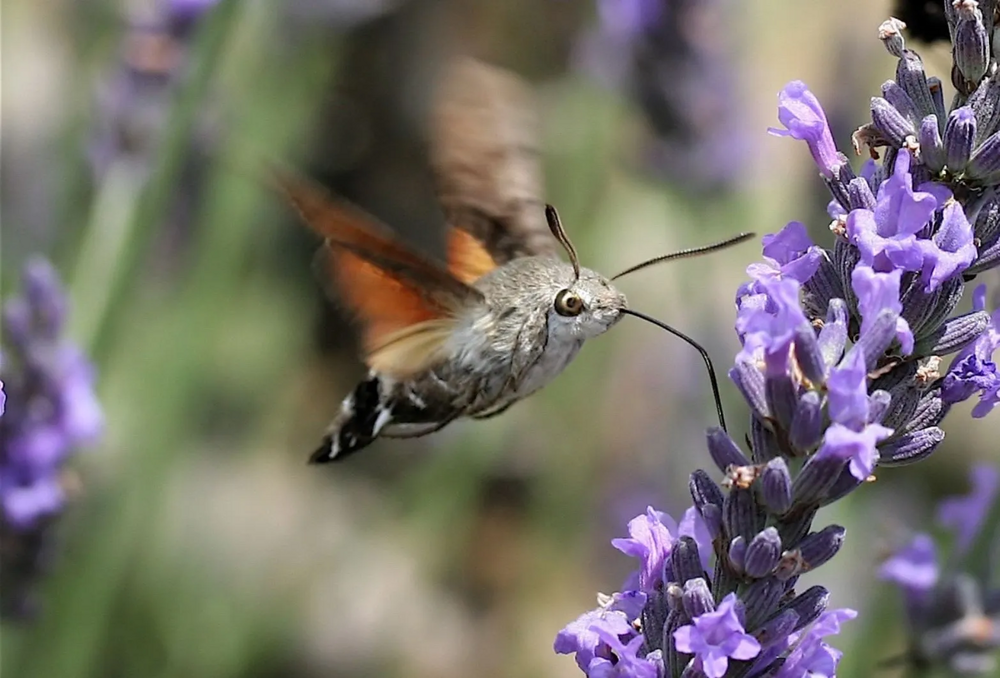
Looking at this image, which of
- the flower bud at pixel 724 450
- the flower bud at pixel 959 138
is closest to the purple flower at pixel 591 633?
the flower bud at pixel 724 450

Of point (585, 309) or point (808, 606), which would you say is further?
point (585, 309)

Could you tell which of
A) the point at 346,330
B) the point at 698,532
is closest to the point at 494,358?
the point at 698,532

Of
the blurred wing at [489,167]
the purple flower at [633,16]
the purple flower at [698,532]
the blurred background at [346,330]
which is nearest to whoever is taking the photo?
the purple flower at [698,532]

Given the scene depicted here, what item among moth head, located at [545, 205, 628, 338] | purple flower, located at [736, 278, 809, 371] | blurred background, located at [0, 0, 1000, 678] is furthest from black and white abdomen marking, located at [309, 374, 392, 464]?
purple flower, located at [736, 278, 809, 371]

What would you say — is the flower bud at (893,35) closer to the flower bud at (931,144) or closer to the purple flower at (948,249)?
the flower bud at (931,144)

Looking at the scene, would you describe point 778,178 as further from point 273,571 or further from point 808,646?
point 808,646

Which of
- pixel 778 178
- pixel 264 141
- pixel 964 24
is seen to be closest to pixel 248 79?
pixel 264 141

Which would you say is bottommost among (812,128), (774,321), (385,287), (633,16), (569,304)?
(633,16)

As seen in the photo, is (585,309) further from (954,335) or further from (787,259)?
(954,335)

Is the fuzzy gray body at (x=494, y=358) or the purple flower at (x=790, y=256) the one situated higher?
the purple flower at (x=790, y=256)
